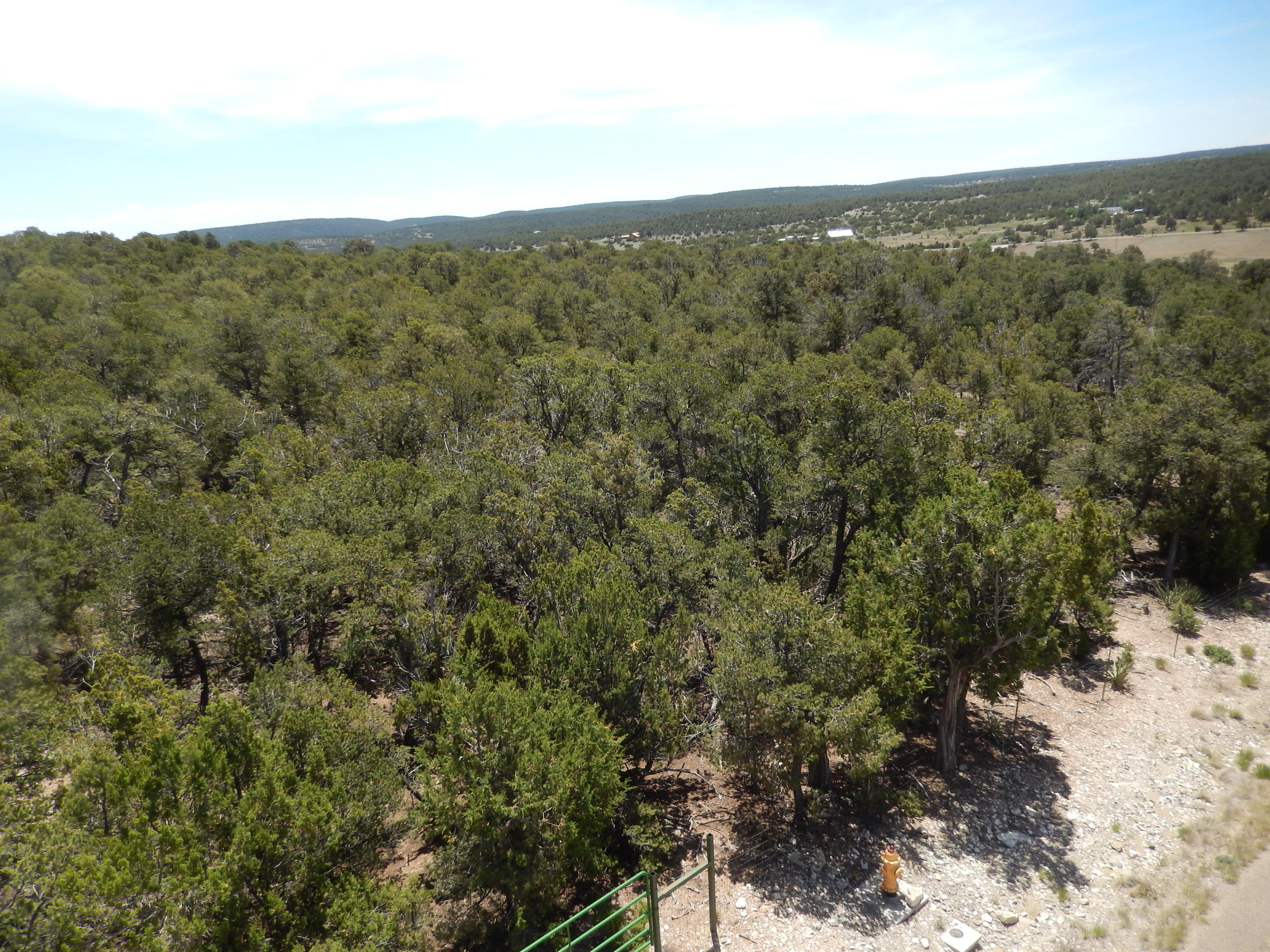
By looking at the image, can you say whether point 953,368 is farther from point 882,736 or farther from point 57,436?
point 57,436

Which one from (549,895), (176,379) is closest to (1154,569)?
(549,895)

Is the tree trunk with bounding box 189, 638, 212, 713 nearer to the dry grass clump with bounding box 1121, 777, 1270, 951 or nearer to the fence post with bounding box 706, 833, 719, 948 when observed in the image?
the fence post with bounding box 706, 833, 719, 948

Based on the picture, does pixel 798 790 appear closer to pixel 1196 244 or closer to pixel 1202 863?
pixel 1202 863

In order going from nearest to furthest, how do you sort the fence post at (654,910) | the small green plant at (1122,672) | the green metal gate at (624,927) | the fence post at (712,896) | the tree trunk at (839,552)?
the fence post at (654,910) → the green metal gate at (624,927) → the fence post at (712,896) → the small green plant at (1122,672) → the tree trunk at (839,552)

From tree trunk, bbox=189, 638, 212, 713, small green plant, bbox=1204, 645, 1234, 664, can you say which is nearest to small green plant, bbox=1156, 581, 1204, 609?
small green plant, bbox=1204, 645, 1234, 664

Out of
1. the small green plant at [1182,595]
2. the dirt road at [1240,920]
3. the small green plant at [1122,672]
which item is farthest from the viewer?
the small green plant at [1182,595]

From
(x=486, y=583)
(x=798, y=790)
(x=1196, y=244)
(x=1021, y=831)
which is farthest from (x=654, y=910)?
(x=1196, y=244)

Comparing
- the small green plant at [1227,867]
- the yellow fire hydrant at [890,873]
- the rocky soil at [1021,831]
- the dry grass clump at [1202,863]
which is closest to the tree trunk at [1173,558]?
the rocky soil at [1021,831]

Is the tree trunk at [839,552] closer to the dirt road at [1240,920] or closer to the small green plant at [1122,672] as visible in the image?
the small green plant at [1122,672]
